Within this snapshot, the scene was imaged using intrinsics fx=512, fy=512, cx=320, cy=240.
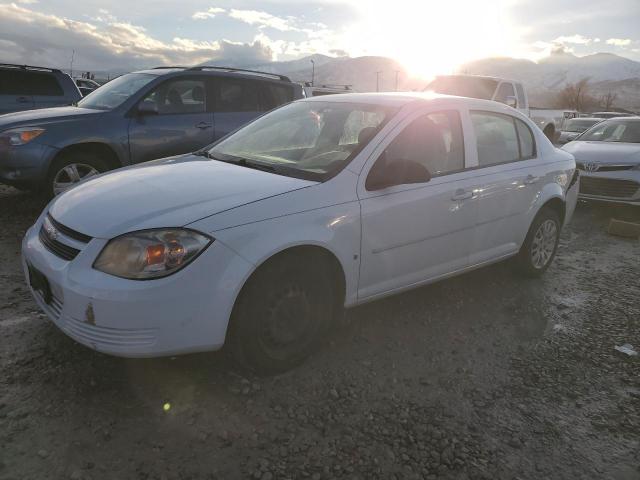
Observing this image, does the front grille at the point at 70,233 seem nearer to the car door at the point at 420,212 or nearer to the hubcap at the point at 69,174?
the car door at the point at 420,212

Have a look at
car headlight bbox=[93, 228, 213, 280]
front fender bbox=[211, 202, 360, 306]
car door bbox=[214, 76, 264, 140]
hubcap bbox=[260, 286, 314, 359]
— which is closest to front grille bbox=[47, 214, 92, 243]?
car headlight bbox=[93, 228, 213, 280]

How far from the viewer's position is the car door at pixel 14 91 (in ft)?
28.8

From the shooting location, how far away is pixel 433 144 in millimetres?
3621

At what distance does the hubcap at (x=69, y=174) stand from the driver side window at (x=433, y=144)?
3771 millimetres

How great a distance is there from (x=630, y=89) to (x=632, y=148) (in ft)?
592

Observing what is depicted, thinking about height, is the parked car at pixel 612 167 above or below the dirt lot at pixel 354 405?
above

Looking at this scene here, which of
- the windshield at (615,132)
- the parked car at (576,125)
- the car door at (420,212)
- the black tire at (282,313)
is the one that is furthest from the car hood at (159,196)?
the parked car at (576,125)

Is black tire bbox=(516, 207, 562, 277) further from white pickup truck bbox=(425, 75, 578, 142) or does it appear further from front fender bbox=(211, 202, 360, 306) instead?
white pickup truck bbox=(425, 75, 578, 142)

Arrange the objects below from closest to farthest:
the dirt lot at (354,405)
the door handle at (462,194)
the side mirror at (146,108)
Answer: the dirt lot at (354,405) → the door handle at (462,194) → the side mirror at (146,108)

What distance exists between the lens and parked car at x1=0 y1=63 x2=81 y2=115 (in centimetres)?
880

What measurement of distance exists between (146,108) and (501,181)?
4126 mm

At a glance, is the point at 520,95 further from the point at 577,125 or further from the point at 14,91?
the point at 14,91

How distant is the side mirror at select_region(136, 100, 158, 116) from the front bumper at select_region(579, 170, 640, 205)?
20.8 ft

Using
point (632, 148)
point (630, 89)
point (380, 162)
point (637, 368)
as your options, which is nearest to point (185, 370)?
point (380, 162)
